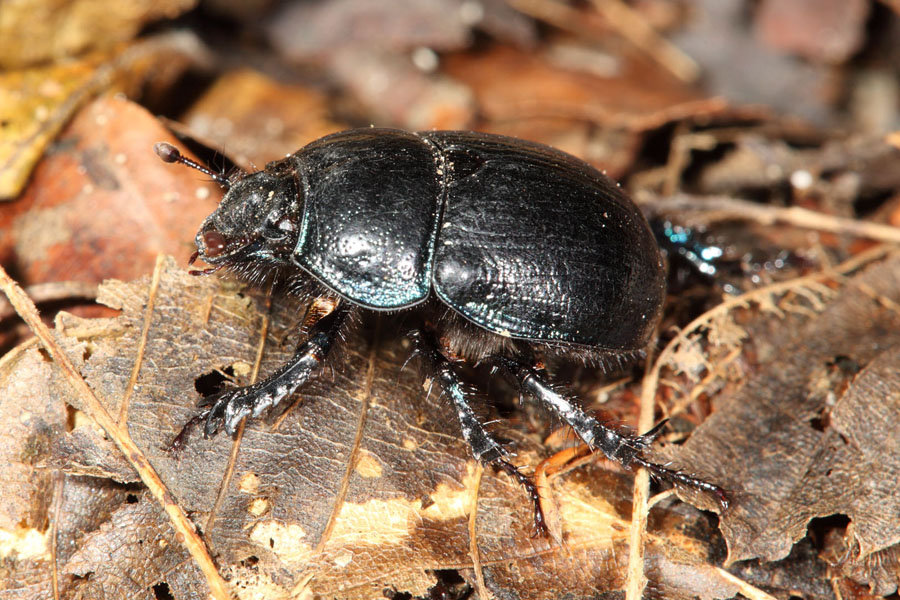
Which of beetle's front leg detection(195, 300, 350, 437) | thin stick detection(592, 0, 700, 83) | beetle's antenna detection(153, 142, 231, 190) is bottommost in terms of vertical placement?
beetle's front leg detection(195, 300, 350, 437)

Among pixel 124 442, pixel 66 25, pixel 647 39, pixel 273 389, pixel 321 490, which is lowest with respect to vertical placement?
pixel 321 490

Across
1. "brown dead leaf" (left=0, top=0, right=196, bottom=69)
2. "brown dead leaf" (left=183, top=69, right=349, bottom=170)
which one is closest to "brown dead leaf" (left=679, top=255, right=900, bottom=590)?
"brown dead leaf" (left=183, top=69, right=349, bottom=170)

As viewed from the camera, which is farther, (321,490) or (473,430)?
(473,430)

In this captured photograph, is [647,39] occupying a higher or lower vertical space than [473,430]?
higher

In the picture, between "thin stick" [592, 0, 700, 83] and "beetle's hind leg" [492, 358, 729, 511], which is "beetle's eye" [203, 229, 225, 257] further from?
"thin stick" [592, 0, 700, 83]

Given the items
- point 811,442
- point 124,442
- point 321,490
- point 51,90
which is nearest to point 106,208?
point 51,90

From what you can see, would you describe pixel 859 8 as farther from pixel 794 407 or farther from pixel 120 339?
pixel 120 339

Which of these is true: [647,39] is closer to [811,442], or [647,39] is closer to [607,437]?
[811,442]
